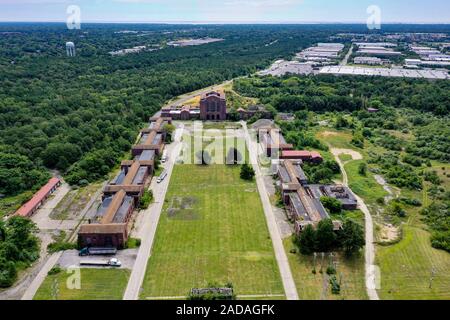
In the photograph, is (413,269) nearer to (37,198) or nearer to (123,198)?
(123,198)

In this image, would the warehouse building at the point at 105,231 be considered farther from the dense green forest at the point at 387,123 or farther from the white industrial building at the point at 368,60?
the white industrial building at the point at 368,60

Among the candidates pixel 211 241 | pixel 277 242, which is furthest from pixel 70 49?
pixel 277 242

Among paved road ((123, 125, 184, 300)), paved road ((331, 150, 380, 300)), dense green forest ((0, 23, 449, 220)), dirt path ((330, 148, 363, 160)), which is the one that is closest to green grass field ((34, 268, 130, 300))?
paved road ((123, 125, 184, 300))

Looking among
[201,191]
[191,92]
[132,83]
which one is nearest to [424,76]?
[191,92]

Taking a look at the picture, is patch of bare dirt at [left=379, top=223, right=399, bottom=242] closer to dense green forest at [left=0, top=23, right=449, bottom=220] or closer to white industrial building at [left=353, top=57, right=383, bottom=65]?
dense green forest at [left=0, top=23, right=449, bottom=220]
